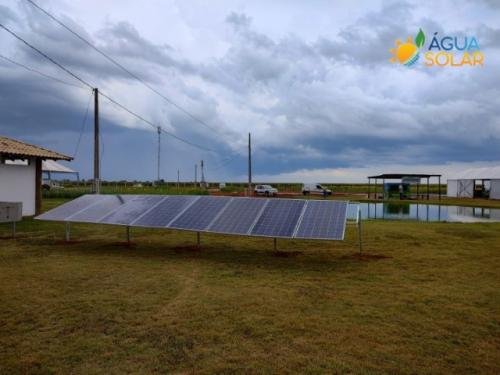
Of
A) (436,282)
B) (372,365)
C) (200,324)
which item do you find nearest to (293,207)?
(436,282)

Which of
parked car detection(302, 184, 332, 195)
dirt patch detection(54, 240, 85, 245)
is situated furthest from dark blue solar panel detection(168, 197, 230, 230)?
parked car detection(302, 184, 332, 195)

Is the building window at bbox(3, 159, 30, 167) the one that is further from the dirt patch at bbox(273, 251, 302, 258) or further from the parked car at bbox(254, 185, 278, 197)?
the parked car at bbox(254, 185, 278, 197)

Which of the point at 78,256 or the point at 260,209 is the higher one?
the point at 260,209

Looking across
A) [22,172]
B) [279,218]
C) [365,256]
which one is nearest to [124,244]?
[279,218]

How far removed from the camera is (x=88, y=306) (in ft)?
24.9

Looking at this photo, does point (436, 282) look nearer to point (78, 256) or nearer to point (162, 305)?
point (162, 305)

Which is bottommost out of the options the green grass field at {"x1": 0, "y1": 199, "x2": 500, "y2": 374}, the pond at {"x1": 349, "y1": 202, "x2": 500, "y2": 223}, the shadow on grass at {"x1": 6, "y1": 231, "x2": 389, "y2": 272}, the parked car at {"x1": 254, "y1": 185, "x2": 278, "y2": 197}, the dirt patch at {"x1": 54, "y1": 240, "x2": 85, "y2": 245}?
the green grass field at {"x1": 0, "y1": 199, "x2": 500, "y2": 374}

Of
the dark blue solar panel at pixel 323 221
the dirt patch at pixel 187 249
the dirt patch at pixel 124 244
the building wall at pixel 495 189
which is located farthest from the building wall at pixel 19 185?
the building wall at pixel 495 189

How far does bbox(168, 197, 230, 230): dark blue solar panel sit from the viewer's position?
1230 cm

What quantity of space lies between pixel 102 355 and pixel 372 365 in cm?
372

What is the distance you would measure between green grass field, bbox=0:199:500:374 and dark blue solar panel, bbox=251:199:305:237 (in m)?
1.01

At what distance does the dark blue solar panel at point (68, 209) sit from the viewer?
47.1 ft

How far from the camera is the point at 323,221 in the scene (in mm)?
11578

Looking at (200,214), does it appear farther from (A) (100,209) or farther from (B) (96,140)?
(B) (96,140)
